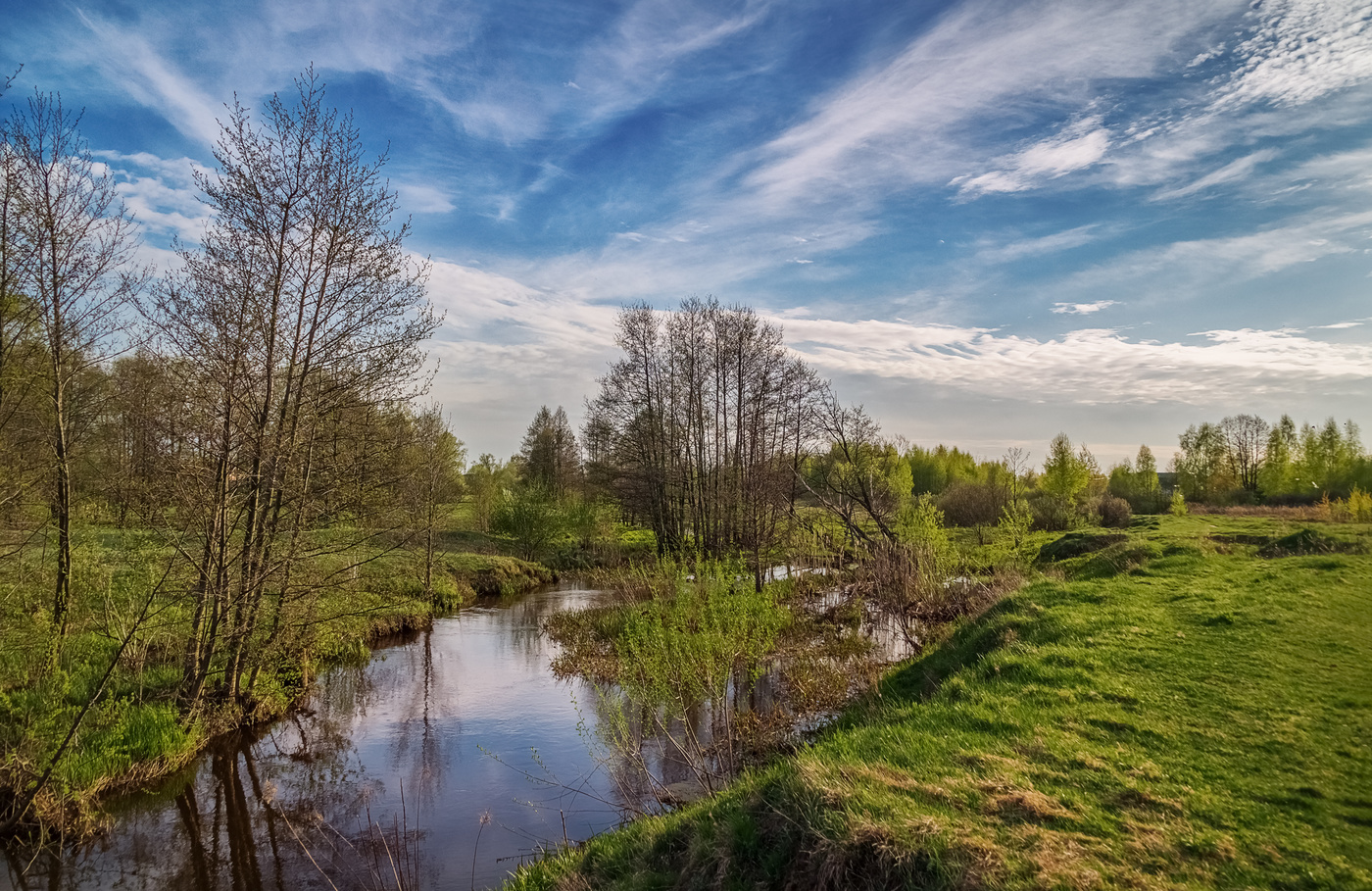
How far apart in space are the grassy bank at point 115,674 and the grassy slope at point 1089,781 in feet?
20.4

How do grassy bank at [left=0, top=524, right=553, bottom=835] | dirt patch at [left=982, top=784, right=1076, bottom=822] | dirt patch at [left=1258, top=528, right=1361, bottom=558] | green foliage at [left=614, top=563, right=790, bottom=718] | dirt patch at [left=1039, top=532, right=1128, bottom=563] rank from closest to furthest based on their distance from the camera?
dirt patch at [left=982, top=784, right=1076, bottom=822]
grassy bank at [left=0, top=524, right=553, bottom=835]
green foliage at [left=614, top=563, right=790, bottom=718]
dirt patch at [left=1258, top=528, right=1361, bottom=558]
dirt patch at [left=1039, top=532, right=1128, bottom=563]

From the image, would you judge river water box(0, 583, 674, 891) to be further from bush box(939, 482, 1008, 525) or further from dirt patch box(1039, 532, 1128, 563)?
bush box(939, 482, 1008, 525)

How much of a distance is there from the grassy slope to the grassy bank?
6.21m

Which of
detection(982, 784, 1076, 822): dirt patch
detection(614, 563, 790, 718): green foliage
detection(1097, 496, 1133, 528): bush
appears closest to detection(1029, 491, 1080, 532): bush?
detection(1097, 496, 1133, 528): bush

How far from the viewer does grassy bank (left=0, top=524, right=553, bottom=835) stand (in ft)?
26.0

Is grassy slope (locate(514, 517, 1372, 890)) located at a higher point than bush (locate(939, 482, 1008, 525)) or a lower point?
lower

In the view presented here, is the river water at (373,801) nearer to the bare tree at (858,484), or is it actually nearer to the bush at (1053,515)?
the bare tree at (858,484)

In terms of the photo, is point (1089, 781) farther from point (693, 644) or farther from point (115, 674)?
point (115, 674)

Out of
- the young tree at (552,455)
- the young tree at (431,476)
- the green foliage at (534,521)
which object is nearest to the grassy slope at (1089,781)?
the young tree at (431,476)

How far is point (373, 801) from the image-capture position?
29.7 feet

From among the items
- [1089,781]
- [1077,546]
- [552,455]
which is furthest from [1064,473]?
[1089,781]

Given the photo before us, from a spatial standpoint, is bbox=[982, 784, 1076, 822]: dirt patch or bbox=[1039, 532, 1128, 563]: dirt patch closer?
bbox=[982, 784, 1076, 822]: dirt patch

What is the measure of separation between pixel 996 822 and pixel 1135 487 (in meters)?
58.5

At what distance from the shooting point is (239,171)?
35.2 ft
